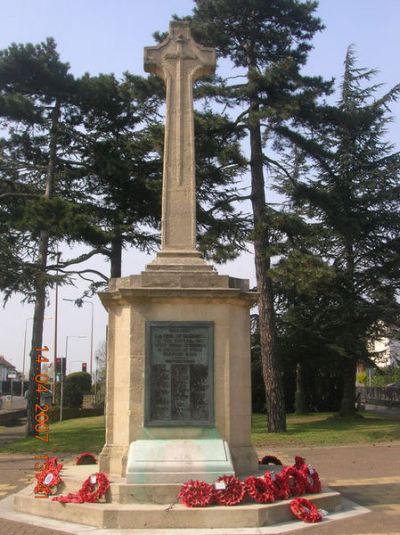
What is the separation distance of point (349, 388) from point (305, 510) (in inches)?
889

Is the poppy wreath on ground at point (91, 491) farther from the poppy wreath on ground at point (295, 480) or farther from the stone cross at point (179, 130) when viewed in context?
the stone cross at point (179, 130)

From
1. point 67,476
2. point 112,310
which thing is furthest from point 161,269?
point 67,476

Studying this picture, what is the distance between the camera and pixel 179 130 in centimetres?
918

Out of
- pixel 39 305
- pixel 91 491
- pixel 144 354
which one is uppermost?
pixel 39 305

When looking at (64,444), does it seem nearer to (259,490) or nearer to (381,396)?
(259,490)

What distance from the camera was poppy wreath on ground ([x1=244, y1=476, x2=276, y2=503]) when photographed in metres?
7.03

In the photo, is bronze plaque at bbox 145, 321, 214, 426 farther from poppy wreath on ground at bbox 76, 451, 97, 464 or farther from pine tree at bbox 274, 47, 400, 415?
pine tree at bbox 274, 47, 400, 415

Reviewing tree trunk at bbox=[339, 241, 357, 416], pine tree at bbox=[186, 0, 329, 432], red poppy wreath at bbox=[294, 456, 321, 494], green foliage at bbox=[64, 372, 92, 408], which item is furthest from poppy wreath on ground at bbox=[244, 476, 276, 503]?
green foliage at bbox=[64, 372, 92, 408]

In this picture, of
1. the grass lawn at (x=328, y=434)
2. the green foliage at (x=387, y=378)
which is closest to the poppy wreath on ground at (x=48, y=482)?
the grass lawn at (x=328, y=434)

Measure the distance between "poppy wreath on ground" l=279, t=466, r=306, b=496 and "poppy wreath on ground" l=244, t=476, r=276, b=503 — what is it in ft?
1.26

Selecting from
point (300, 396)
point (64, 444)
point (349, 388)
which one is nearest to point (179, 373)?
point (64, 444)

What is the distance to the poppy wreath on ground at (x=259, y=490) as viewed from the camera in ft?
23.1

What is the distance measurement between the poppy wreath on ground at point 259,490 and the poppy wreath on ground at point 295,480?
1.26 ft

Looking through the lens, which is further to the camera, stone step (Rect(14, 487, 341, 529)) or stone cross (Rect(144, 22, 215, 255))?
stone cross (Rect(144, 22, 215, 255))
